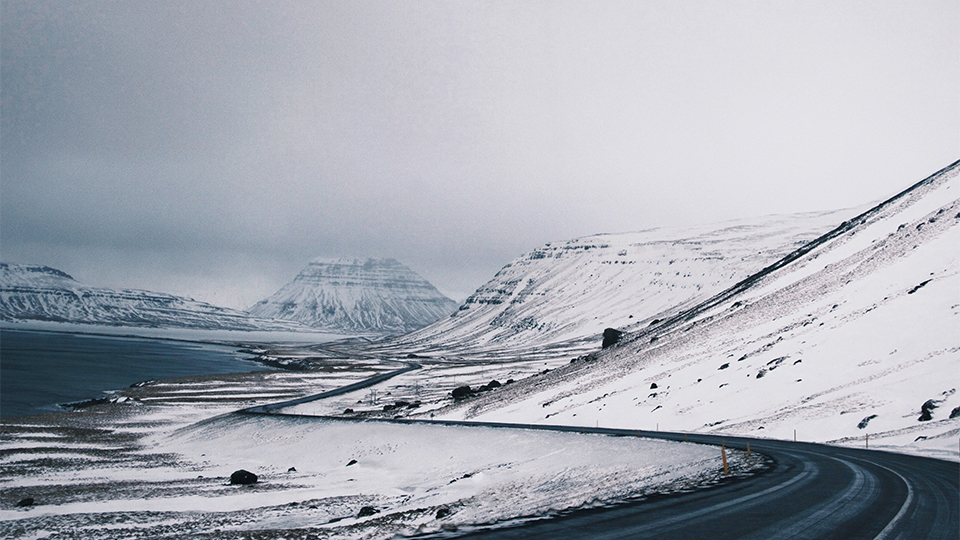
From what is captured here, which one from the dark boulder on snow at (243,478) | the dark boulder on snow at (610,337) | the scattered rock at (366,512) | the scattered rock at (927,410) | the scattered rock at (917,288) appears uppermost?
the scattered rock at (917,288)

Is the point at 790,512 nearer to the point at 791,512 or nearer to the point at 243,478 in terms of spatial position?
the point at 791,512

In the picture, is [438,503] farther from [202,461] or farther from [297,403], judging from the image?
[297,403]

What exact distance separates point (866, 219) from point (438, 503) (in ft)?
350

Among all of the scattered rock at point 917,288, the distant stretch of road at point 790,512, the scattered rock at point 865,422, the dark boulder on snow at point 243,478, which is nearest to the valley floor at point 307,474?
the dark boulder on snow at point 243,478

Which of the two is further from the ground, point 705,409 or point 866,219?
point 866,219

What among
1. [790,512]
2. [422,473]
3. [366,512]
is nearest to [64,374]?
[422,473]

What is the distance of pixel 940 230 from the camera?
2660 inches

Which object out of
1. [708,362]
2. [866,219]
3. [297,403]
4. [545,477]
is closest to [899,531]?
[545,477]

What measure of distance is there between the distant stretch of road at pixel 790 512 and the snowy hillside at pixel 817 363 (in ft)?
34.3

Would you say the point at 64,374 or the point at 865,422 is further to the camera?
the point at 64,374

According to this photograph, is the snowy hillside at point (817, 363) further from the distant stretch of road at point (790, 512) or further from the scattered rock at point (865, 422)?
the distant stretch of road at point (790, 512)

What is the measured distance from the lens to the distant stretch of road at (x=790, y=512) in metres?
12.6

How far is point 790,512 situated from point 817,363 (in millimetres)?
37837

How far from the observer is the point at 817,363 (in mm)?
47094
